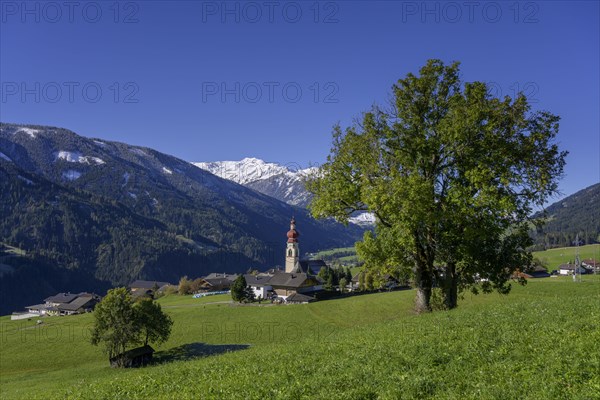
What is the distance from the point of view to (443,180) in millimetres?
23969

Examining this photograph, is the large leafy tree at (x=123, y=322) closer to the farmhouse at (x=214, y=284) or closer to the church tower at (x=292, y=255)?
the church tower at (x=292, y=255)

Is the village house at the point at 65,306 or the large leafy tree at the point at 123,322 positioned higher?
the large leafy tree at the point at 123,322

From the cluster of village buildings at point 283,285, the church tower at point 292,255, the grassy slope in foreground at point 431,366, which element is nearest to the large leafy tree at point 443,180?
the grassy slope in foreground at point 431,366

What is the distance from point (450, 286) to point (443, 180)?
707 centimetres

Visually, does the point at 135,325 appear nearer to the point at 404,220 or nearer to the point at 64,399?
the point at 64,399


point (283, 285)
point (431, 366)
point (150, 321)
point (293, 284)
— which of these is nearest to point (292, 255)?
point (283, 285)

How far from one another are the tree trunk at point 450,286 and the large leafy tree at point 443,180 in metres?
0.09

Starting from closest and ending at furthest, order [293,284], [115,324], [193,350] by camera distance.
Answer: [115,324], [193,350], [293,284]

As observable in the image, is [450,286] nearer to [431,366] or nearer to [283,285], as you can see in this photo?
[431,366]

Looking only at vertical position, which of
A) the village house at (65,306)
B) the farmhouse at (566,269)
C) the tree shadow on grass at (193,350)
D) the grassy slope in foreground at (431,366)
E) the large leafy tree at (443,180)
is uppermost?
the large leafy tree at (443,180)

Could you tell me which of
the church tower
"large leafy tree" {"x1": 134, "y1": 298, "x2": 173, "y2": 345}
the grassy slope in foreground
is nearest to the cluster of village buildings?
the church tower

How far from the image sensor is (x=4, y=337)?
86.9 meters

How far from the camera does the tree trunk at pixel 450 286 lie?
25.4 meters

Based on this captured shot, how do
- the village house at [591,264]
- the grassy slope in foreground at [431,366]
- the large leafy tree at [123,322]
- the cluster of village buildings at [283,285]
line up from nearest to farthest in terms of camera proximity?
the grassy slope in foreground at [431,366]
the large leafy tree at [123,322]
the cluster of village buildings at [283,285]
the village house at [591,264]
